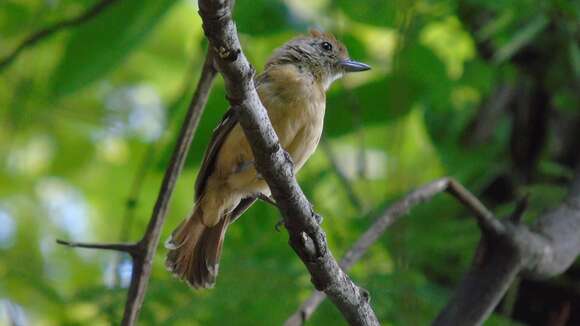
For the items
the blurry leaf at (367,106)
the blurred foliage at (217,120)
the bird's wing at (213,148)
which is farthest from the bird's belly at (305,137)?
the blurry leaf at (367,106)

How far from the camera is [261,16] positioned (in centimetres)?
500

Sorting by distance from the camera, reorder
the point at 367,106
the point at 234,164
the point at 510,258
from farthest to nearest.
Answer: the point at 367,106 → the point at 234,164 → the point at 510,258

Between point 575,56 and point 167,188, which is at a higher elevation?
point 575,56

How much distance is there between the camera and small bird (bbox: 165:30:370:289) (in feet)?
14.4

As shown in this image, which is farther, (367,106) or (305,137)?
(367,106)

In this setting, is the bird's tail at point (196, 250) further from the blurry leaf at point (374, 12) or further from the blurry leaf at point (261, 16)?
the blurry leaf at point (374, 12)

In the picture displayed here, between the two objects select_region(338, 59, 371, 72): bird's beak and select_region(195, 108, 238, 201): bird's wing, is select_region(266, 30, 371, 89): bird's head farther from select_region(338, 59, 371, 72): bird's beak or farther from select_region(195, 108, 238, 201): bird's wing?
select_region(195, 108, 238, 201): bird's wing

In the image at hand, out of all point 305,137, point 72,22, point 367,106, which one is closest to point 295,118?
point 305,137

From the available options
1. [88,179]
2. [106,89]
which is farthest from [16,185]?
[106,89]

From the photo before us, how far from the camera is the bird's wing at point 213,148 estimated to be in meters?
4.37

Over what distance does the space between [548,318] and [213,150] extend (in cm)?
232

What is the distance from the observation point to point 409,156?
23.0 ft

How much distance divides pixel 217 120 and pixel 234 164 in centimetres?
83

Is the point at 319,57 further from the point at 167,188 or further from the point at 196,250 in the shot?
the point at 167,188
